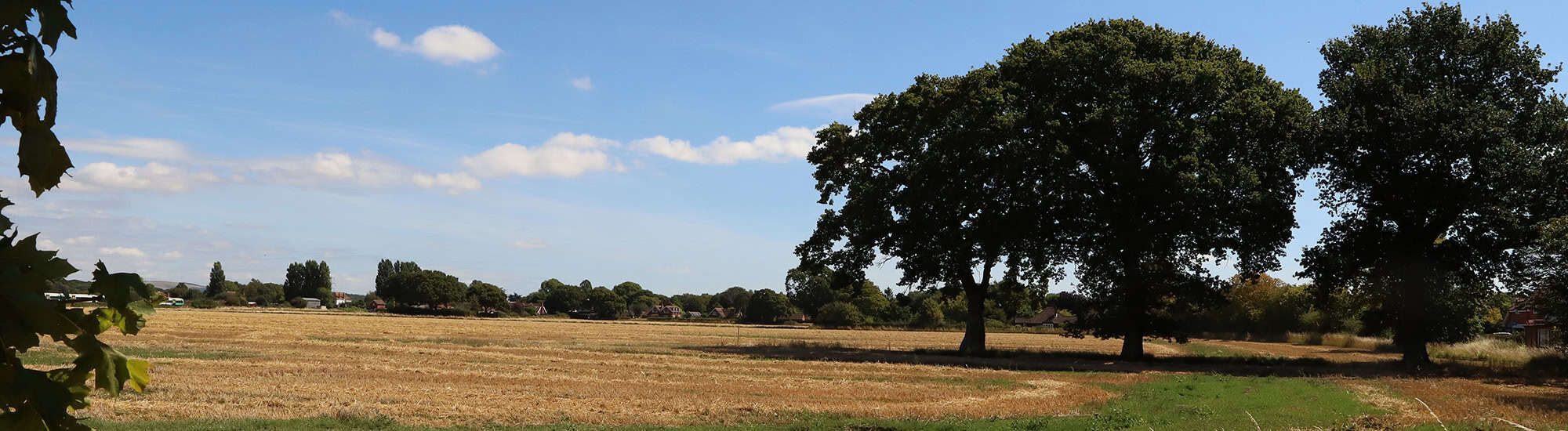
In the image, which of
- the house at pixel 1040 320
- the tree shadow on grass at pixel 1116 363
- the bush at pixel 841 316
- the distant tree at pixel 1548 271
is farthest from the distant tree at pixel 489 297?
the distant tree at pixel 1548 271

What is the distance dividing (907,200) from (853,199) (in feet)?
13.0

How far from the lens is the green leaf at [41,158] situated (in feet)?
9.32

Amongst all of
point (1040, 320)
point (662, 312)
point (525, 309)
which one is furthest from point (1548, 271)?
point (662, 312)

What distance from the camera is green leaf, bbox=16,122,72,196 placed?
2842 millimetres

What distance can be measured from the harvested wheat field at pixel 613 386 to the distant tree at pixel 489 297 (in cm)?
11334

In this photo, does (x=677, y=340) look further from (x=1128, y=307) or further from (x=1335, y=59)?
(x=1335, y=59)

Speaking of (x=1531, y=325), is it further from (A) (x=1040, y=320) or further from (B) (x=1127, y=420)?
(A) (x=1040, y=320)

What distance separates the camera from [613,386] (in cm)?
2512

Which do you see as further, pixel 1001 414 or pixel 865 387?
pixel 865 387

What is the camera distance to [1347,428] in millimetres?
16859

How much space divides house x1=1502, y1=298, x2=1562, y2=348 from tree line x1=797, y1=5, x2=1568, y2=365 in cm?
138

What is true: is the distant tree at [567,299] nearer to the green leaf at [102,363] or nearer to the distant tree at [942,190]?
the distant tree at [942,190]

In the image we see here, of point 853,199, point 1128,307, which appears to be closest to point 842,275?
point 853,199

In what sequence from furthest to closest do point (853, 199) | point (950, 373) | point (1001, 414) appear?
point (853, 199)
point (950, 373)
point (1001, 414)
